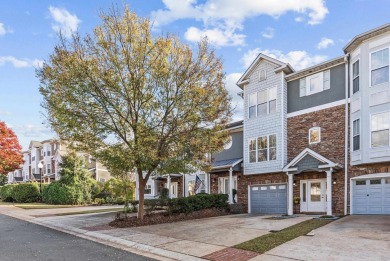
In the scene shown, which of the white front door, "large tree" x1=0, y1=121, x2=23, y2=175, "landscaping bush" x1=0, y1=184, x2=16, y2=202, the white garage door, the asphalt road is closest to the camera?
the asphalt road

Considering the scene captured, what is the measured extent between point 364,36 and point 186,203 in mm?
13017

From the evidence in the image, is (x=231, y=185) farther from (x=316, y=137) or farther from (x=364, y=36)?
(x=364, y=36)

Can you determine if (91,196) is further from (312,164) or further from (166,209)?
(312,164)

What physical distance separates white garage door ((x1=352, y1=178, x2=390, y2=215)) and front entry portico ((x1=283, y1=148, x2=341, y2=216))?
1253 millimetres

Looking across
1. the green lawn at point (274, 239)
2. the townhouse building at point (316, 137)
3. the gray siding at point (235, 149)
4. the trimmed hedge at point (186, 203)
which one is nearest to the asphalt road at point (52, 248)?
the green lawn at point (274, 239)

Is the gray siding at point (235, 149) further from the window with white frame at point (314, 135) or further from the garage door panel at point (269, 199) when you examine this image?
the window with white frame at point (314, 135)

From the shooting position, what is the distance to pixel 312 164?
704 inches

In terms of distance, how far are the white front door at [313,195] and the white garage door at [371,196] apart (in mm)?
1874

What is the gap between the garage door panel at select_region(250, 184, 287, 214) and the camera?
20.1 m

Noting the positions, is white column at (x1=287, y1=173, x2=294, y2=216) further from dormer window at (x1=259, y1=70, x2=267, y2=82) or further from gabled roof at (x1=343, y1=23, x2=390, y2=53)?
gabled roof at (x1=343, y1=23, x2=390, y2=53)

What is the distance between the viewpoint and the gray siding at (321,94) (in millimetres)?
17797

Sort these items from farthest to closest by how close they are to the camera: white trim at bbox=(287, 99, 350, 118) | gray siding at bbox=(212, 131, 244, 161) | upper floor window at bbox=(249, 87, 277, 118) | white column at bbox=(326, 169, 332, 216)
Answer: gray siding at bbox=(212, 131, 244, 161) → upper floor window at bbox=(249, 87, 277, 118) → white trim at bbox=(287, 99, 350, 118) → white column at bbox=(326, 169, 332, 216)

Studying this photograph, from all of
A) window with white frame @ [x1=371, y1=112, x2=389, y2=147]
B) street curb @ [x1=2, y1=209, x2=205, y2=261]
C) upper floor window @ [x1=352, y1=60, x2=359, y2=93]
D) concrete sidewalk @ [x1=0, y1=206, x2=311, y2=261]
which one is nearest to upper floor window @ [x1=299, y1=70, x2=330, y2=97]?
upper floor window @ [x1=352, y1=60, x2=359, y2=93]

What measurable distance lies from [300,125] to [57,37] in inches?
562
